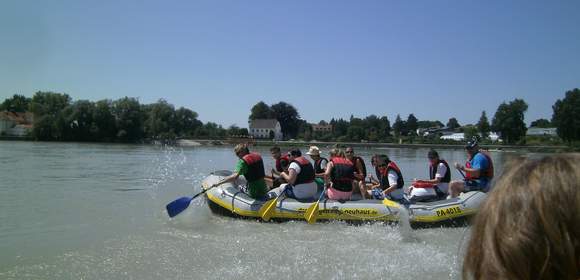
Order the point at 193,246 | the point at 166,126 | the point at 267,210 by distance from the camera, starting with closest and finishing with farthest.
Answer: the point at 193,246
the point at 267,210
the point at 166,126

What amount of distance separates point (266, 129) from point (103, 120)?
142 feet

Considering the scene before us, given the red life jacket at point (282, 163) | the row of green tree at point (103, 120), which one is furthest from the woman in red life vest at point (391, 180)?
the row of green tree at point (103, 120)

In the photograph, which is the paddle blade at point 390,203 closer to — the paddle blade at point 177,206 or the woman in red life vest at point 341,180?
the woman in red life vest at point 341,180

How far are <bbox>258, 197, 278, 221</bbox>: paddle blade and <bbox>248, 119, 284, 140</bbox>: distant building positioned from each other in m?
86.7

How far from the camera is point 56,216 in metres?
8.76

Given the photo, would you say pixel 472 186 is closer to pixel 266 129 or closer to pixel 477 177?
pixel 477 177

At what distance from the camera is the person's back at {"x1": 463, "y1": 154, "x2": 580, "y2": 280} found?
2.67 ft

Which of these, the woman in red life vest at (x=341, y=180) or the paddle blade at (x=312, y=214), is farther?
the woman in red life vest at (x=341, y=180)

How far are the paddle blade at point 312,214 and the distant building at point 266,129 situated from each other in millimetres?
86991

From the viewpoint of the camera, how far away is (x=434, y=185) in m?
8.92

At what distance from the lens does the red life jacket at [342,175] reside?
27.9 feet

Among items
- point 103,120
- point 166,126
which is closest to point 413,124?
point 166,126

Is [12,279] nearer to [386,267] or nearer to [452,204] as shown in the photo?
[386,267]

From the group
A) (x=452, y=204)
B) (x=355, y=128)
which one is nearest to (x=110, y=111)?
(x=355, y=128)
